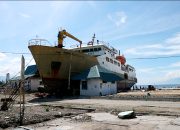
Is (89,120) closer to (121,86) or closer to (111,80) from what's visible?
(111,80)

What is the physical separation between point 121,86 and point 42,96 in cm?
2231

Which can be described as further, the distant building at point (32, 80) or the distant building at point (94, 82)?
the distant building at point (32, 80)

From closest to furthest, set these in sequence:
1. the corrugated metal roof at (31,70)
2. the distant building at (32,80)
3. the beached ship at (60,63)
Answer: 1. the beached ship at (60,63)
2. the distant building at (32,80)
3. the corrugated metal roof at (31,70)

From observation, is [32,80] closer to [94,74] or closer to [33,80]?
[33,80]

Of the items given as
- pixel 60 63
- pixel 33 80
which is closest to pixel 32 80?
pixel 33 80

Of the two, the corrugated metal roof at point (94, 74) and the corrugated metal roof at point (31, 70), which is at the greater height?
the corrugated metal roof at point (31, 70)

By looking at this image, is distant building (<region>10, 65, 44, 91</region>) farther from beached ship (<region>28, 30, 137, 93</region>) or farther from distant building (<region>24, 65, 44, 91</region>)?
beached ship (<region>28, 30, 137, 93</region>)

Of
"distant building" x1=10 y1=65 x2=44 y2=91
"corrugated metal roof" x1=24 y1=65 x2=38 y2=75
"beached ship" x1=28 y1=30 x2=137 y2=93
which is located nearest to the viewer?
"beached ship" x1=28 y1=30 x2=137 y2=93

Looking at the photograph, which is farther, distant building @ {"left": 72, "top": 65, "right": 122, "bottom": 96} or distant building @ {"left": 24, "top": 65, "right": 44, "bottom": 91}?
distant building @ {"left": 24, "top": 65, "right": 44, "bottom": 91}

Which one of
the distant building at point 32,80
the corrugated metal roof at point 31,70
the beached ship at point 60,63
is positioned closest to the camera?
the beached ship at point 60,63

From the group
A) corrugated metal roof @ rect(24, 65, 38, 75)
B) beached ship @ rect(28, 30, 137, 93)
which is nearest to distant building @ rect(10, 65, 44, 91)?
corrugated metal roof @ rect(24, 65, 38, 75)

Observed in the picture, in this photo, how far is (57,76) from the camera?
37.7m

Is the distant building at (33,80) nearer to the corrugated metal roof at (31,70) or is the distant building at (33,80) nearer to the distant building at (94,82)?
the corrugated metal roof at (31,70)

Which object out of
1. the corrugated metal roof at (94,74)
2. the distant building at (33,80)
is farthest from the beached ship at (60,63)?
the distant building at (33,80)
